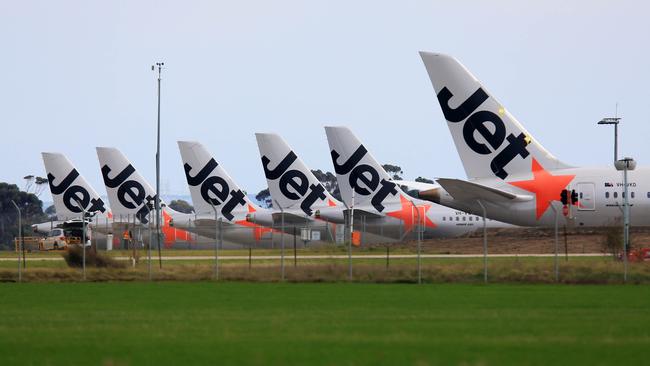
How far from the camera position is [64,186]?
298 feet

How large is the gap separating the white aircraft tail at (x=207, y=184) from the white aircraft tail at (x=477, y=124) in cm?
3636

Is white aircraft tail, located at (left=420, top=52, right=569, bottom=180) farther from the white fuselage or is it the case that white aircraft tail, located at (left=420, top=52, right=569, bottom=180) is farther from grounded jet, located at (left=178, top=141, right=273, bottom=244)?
grounded jet, located at (left=178, top=141, right=273, bottom=244)

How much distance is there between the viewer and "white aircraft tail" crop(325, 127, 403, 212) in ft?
245

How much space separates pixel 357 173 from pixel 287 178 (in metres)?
5.83

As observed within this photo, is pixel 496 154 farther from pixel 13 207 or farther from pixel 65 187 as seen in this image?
pixel 13 207

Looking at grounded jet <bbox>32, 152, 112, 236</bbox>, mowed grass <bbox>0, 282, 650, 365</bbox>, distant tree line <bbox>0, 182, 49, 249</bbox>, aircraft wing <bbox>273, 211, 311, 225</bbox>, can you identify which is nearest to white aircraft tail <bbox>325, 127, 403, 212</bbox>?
aircraft wing <bbox>273, 211, 311, 225</bbox>

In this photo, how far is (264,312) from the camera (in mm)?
26469

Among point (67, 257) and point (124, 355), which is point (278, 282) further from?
point (124, 355)

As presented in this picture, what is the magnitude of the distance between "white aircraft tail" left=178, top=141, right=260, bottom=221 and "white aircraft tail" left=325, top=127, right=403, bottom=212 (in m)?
11.0

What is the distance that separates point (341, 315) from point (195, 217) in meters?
57.7

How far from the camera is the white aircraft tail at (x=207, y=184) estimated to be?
275 feet

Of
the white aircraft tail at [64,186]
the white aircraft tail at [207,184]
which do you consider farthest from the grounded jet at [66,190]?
the white aircraft tail at [207,184]

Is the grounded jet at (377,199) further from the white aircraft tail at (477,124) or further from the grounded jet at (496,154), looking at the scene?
the white aircraft tail at (477,124)

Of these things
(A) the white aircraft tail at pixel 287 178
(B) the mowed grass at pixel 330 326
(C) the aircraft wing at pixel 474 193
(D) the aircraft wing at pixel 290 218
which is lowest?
(B) the mowed grass at pixel 330 326
